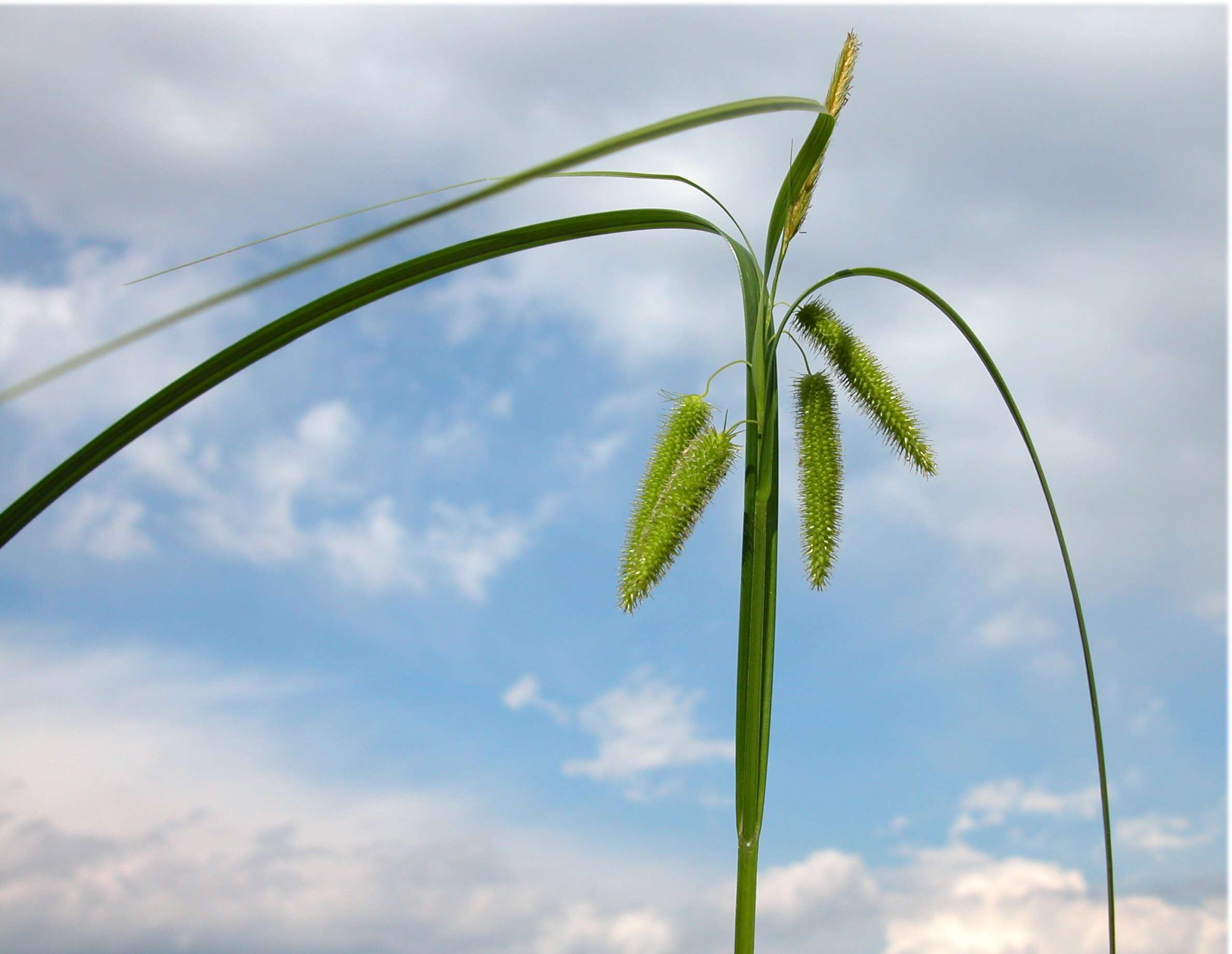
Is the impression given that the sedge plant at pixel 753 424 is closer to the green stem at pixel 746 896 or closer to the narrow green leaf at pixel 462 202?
the green stem at pixel 746 896

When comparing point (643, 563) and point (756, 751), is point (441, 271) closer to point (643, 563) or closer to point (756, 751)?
point (643, 563)

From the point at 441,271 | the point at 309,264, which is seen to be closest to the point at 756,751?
the point at 441,271

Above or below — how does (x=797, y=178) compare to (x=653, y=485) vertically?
above

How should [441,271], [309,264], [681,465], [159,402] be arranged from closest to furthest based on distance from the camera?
[309,264] → [159,402] → [441,271] → [681,465]

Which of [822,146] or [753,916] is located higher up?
[822,146]

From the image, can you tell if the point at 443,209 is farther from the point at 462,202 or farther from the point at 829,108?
the point at 829,108

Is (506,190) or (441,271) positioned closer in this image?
(506,190)

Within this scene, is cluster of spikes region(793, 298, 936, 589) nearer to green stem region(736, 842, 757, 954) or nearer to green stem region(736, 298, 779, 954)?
green stem region(736, 298, 779, 954)

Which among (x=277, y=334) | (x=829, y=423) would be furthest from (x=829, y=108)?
(x=277, y=334)
